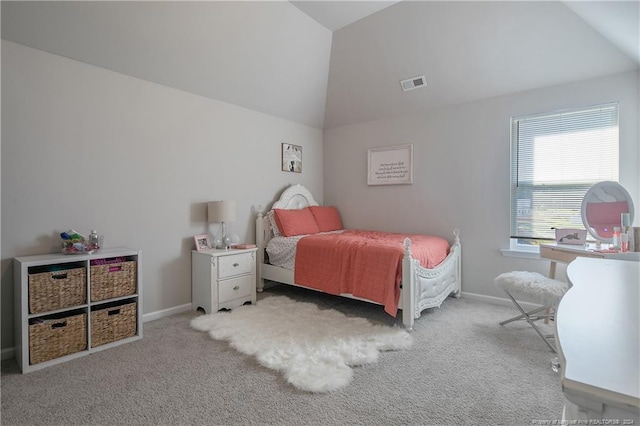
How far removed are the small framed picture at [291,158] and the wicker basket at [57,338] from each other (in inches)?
113

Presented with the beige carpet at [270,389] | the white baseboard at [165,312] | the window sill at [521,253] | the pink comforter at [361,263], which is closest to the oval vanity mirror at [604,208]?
the window sill at [521,253]

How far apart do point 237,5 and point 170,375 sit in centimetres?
304

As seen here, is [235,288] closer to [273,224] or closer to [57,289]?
[273,224]

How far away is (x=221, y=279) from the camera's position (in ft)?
10.5

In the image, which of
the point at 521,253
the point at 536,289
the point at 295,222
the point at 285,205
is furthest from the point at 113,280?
the point at 521,253

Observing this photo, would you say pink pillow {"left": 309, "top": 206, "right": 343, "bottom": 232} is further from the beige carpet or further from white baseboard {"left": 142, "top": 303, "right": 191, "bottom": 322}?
the beige carpet

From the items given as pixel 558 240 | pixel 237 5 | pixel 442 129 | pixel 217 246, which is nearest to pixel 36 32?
pixel 237 5

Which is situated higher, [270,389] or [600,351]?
[600,351]

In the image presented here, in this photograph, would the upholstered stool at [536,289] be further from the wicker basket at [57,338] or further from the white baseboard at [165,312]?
the wicker basket at [57,338]

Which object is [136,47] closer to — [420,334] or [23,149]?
[23,149]

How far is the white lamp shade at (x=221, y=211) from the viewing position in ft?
10.9

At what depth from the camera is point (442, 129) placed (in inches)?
153

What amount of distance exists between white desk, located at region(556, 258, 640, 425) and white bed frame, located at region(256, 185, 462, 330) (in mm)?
1731

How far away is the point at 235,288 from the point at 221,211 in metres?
0.84
